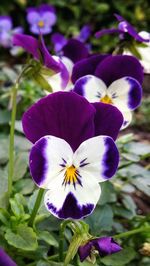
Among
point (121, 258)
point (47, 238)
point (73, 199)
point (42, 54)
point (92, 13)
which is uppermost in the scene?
point (42, 54)

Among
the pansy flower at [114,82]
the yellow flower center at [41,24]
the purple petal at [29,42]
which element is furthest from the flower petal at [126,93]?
the yellow flower center at [41,24]

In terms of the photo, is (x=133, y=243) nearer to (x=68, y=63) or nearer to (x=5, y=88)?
(x=68, y=63)

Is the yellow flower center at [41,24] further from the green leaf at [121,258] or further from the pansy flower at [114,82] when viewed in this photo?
the green leaf at [121,258]

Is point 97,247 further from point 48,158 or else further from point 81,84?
point 81,84

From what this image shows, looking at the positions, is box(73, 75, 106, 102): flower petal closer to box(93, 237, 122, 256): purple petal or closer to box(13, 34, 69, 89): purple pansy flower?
box(13, 34, 69, 89): purple pansy flower

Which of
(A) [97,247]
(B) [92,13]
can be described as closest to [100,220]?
(A) [97,247]
